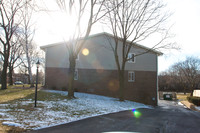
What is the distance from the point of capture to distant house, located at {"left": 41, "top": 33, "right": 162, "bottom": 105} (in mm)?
23094

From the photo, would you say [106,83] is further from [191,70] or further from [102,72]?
[191,70]

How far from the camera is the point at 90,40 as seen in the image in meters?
24.0

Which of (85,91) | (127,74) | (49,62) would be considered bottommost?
(85,91)

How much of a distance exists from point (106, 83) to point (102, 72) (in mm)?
1539

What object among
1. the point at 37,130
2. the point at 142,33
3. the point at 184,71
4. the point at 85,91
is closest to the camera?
the point at 37,130

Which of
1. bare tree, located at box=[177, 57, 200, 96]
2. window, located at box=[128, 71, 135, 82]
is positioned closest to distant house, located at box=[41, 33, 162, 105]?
window, located at box=[128, 71, 135, 82]

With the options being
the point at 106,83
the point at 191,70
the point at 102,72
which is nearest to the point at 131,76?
the point at 106,83

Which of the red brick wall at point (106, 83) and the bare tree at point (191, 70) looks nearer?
the red brick wall at point (106, 83)

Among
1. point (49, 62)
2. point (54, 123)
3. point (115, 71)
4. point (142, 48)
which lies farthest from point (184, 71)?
point (54, 123)

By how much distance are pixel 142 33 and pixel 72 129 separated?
47.7 feet

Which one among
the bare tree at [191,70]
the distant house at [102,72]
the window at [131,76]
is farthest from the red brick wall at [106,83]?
the bare tree at [191,70]

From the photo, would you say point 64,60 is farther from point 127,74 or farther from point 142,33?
point 142,33

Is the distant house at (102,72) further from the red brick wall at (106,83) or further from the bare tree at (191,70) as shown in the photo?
the bare tree at (191,70)

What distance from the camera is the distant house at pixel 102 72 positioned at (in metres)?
23.1
